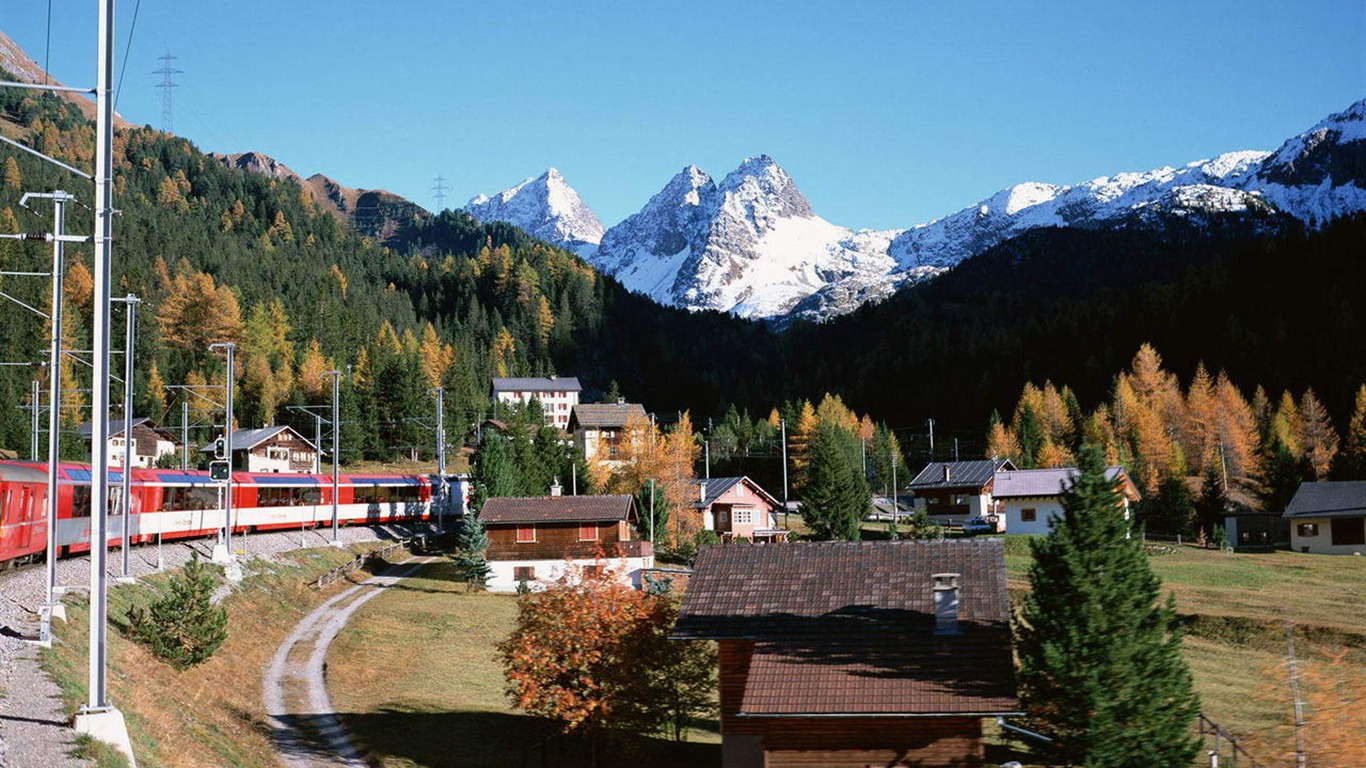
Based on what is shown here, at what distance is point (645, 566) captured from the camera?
62.2 m

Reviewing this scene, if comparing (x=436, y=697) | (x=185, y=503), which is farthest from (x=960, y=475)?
(x=436, y=697)

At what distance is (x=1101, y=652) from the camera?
22.2 meters

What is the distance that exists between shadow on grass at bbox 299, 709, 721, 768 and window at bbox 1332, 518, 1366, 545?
61.5 meters

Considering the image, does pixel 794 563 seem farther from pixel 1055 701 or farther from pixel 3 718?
pixel 3 718

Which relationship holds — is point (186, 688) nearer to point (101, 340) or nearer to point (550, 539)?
point (101, 340)

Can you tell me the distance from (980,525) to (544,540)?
128ft

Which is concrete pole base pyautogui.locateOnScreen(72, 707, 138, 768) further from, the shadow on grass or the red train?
the red train

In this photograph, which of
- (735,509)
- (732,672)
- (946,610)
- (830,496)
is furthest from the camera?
(735,509)

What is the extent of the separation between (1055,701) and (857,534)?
176 feet

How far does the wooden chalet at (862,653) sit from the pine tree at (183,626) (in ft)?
41.8

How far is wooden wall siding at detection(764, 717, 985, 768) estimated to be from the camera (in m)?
23.7

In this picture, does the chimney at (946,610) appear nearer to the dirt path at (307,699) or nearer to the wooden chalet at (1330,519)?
the dirt path at (307,699)

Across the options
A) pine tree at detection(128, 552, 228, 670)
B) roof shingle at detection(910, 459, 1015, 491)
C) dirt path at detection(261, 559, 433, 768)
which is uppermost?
roof shingle at detection(910, 459, 1015, 491)

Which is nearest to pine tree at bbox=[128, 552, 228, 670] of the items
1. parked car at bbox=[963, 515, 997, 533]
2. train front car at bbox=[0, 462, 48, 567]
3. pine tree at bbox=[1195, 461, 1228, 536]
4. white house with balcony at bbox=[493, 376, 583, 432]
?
train front car at bbox=[0, 462, 48, 567]
